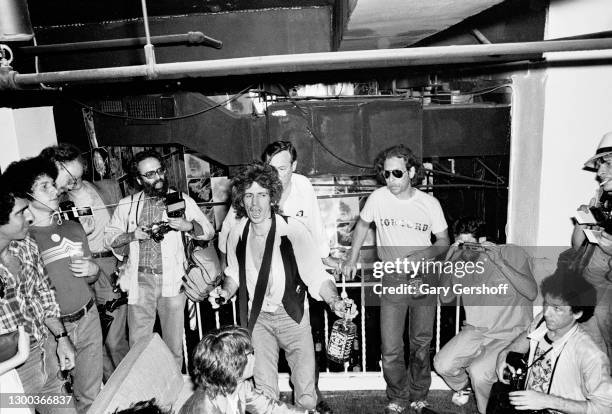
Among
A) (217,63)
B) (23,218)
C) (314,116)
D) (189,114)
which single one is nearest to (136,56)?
(189,114)

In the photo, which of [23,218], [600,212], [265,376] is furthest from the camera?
[600,212]

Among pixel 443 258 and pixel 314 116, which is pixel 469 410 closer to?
pixel 443 258

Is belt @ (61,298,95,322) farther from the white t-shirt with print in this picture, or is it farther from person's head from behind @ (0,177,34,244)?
the white t-shirt with print

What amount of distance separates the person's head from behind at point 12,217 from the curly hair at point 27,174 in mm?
286

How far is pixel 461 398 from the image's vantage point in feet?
11.8

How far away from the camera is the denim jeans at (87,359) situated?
3244 mm

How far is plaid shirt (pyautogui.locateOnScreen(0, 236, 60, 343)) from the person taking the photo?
2.67 m

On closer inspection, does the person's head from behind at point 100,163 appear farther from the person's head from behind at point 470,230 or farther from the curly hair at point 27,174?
the person's head from behind at point 470,230

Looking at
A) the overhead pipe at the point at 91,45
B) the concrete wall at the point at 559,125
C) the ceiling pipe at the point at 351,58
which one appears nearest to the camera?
the ceiling pipe at the point at 351,58

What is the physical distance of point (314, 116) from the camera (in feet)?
16.8

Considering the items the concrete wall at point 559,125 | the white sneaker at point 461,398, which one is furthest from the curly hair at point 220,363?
the concrete wall at point 559,125

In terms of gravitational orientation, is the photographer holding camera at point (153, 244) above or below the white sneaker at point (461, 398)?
above

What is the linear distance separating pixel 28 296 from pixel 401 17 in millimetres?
2830

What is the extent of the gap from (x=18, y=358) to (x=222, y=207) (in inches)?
205
